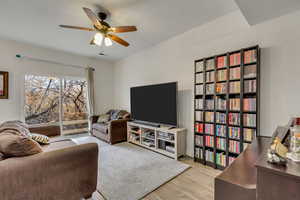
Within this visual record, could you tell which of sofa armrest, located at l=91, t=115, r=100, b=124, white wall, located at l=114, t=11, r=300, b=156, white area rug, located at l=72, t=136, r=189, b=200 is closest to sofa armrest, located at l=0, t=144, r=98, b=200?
white area rug, located at l=72, t=136, r=189, b=200

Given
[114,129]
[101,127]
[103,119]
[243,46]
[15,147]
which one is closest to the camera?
[15,147]

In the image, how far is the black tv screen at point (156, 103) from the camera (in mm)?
2949

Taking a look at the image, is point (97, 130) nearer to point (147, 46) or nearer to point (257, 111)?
point (147, 46)

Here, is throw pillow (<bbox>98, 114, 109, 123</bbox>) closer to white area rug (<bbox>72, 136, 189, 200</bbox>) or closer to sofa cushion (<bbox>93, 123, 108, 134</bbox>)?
sofa cushion (<bbox>93, 123, 108, 134</bbox>)

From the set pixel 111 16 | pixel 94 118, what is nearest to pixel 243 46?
pixel 111 16

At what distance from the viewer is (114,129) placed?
378cm

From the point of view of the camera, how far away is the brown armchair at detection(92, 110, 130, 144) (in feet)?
12.3

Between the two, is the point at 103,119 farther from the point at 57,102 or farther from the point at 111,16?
the point at 111,16

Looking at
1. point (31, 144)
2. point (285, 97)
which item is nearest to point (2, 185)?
point (31, 144)

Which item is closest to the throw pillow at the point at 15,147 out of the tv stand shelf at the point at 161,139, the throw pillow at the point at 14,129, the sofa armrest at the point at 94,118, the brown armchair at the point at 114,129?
the throw pillow at the point at 14,129

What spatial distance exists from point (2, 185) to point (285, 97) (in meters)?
3.32

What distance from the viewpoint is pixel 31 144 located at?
4.75 ft

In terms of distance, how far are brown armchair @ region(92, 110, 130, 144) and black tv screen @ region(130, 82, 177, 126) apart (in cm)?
41

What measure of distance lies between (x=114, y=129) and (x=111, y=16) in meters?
2.64
